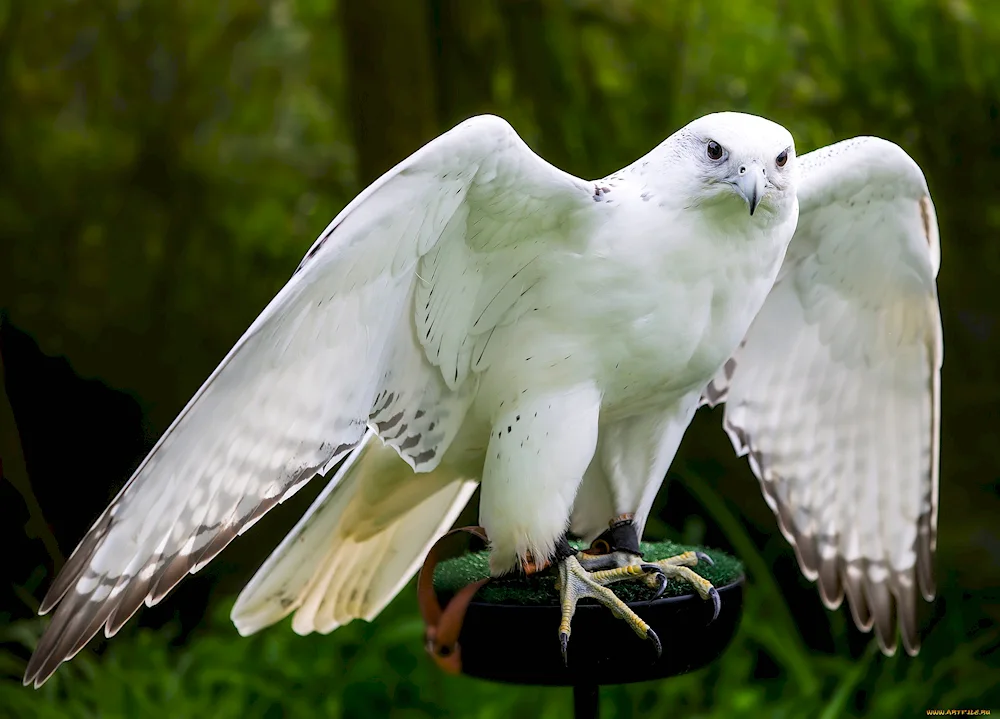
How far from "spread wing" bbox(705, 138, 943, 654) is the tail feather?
2.16ft

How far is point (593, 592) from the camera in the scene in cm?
151

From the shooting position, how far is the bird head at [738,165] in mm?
1400

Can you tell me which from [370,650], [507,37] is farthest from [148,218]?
[370,650]

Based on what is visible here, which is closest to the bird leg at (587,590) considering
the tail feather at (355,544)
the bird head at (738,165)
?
the tail feather at (355,544)

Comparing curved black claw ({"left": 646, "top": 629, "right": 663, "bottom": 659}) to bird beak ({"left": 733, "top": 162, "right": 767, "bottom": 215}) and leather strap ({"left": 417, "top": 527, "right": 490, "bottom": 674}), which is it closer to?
leather strap ({"left": 417, "top": 527, "right": 490, "bottom": 674})

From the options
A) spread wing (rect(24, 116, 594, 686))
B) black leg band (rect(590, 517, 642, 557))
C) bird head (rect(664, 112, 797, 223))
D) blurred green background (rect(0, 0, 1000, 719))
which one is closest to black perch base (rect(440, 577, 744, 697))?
black leg band (rect(590, 517, 642, 557))

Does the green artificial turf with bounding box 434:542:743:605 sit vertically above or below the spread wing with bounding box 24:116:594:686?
below

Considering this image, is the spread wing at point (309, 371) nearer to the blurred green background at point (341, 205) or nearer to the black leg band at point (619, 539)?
the black leg band at point (619, 539)

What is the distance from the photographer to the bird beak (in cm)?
139

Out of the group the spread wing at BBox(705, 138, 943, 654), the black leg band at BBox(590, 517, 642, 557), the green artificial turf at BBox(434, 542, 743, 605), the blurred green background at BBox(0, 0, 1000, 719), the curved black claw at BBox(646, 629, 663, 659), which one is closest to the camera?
the curved black claw at BBox(646, 629, 663, 659)

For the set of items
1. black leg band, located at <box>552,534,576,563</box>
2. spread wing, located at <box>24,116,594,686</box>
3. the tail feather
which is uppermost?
spread wing, located at <box>24,116,594,686</box>

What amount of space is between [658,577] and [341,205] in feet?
8.41

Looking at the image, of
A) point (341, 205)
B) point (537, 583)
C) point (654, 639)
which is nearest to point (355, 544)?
point (537, 583)

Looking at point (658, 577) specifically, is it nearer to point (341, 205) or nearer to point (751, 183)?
point (751, 183)
